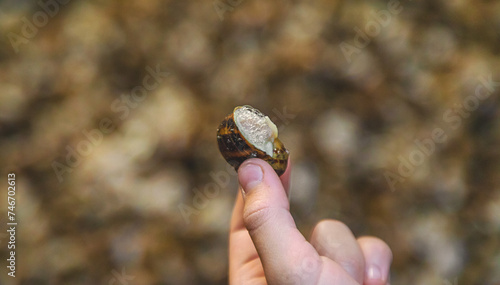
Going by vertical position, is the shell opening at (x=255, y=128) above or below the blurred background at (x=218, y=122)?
above

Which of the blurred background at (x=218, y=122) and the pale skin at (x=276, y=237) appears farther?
the blurred background at (x=218, y=122)

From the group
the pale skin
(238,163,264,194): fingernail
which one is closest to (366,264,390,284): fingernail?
the pale skin

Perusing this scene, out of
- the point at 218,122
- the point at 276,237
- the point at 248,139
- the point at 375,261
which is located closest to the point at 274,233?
the point at 276,237

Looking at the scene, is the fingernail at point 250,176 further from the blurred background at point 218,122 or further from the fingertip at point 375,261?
the blurred background at point 218,122

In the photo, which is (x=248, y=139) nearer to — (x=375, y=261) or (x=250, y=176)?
(x=250, y=176)

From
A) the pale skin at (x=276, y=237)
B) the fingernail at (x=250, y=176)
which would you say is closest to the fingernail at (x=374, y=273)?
the pale skin at (x=276, y=237)

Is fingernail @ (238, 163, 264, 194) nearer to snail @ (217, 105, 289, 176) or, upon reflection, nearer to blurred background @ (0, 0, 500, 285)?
snail @ (217, 105, 289, 176)
